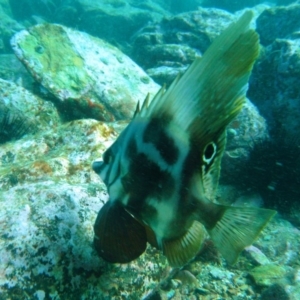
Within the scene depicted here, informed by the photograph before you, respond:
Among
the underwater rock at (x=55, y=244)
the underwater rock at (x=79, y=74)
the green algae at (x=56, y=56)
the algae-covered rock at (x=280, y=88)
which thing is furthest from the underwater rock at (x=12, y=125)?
the algae-covered rock at (x=280, y=88)

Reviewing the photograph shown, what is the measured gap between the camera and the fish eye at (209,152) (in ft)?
4.06

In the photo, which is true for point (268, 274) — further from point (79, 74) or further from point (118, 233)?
point (79, 74)

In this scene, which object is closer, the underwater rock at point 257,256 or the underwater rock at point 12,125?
the underwater rock at point 257,256

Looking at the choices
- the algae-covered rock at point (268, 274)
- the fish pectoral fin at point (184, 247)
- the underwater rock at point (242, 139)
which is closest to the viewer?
the fish pectoral fin at point (184, 247)

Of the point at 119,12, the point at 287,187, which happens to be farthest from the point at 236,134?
the point at 119,12

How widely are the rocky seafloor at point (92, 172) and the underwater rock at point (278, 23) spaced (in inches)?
7.2

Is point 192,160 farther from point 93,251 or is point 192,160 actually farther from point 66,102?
point 66,102

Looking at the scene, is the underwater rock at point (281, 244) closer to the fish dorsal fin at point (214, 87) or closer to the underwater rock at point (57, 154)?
the underwater rock at point (57, 154)

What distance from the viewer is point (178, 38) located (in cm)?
952

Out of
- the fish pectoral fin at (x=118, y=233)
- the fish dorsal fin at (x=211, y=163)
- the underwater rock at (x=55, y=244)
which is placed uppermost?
the fish dorsal fin at (x=211, y=163)

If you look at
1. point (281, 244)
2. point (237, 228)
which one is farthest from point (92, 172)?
point (281, 244)

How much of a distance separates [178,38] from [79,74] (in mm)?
5442

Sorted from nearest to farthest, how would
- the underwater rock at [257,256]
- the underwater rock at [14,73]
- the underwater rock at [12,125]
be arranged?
1. the underwater rock at [257,256]
2. the underwater rock at [12,125]
3. the underwater rock at [14,73]

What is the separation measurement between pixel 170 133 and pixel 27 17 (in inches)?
745
